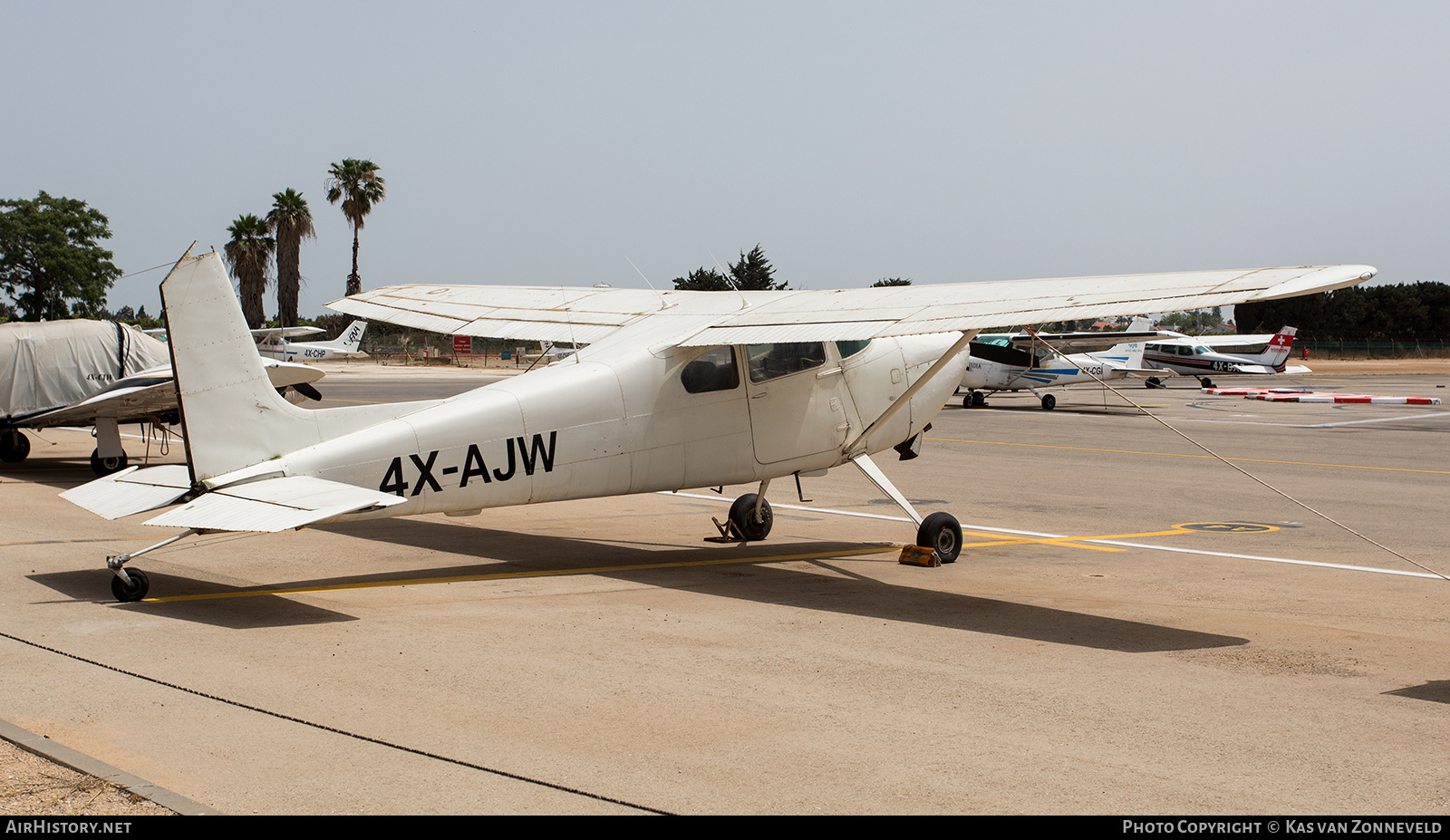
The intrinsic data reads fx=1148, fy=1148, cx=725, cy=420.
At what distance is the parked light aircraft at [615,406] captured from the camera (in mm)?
8219

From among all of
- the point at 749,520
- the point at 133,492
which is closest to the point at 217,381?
the point at 133,492

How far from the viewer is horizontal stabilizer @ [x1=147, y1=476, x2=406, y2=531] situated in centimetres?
743

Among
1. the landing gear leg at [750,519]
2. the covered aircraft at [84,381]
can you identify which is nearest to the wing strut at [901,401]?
the landing gear leg at [750,519]

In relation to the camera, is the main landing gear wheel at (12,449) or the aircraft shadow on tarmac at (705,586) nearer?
the aircraft shadow on tarmac at (705,586)

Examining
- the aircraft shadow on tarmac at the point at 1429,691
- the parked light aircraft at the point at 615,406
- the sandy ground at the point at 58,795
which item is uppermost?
the parked light aircraft at the point at 615,406

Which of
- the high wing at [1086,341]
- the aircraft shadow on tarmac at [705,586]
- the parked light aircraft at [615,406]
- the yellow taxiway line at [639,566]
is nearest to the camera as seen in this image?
the aircraft shadow on tarmac at [705,586]

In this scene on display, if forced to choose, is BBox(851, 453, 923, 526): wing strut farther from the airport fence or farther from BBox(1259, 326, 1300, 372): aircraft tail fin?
the airport fence

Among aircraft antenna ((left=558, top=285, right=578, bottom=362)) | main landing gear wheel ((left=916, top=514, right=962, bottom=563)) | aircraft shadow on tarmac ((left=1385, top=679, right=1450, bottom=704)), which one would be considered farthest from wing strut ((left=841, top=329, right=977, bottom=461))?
aircraft shadow on tarmac ((left=1385, top=679, right=1450, bottom=704))

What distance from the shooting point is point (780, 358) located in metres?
10.9

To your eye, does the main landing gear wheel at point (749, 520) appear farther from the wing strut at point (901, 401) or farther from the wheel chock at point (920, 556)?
the wheel chock at point (920, 556)

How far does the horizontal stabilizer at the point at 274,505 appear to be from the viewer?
743 cm

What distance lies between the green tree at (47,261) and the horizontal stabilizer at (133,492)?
282 feet

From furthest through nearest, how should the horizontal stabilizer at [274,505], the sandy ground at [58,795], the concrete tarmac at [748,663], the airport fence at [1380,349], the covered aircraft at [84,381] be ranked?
the airport fence at [1380,349] → the covered aircraft at [84,381] → the horizontal stabilizer at [274,505] → the concrete tarmac at [748,663] → the sandy ground at [58,795]

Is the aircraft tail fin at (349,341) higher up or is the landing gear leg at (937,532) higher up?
the aircraft tail fin at (349,341)
